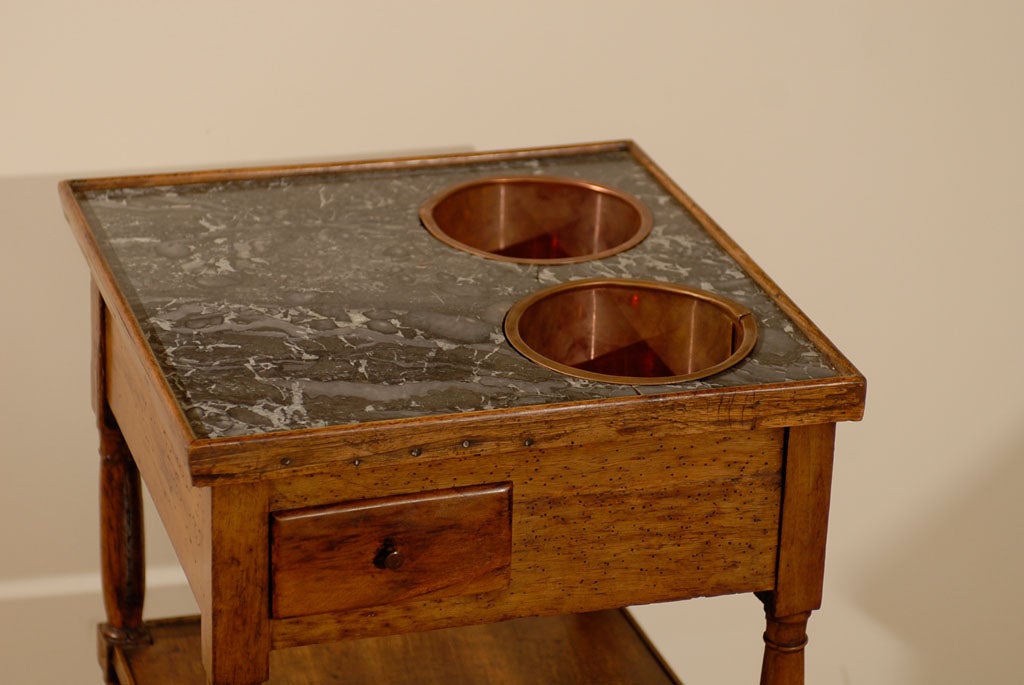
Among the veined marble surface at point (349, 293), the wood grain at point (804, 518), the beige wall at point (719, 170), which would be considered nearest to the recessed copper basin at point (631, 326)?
the veined marble surface at point (349, 293)

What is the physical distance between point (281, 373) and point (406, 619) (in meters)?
0.26

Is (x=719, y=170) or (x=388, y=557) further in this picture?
(x=719, y=170)

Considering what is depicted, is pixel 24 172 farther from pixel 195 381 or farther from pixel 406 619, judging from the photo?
pixel 406 619

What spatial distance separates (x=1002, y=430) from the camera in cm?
293

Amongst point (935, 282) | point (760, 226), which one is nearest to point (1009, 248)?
point (935, 282)

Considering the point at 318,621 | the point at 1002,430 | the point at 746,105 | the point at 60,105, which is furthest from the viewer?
the point at 1002,430

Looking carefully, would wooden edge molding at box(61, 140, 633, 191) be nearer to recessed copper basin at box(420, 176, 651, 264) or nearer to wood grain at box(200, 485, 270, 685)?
recessed copper basin at box(420, 176, 651, 264)

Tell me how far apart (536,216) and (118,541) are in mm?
657

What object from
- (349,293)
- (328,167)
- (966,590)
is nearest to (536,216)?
(328,167)

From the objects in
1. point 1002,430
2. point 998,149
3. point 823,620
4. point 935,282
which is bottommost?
point 823,620

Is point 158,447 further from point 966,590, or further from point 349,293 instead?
point 966,590

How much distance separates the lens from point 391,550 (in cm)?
163

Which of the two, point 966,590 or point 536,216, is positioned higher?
point 536,216

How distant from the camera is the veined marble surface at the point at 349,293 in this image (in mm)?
1654
